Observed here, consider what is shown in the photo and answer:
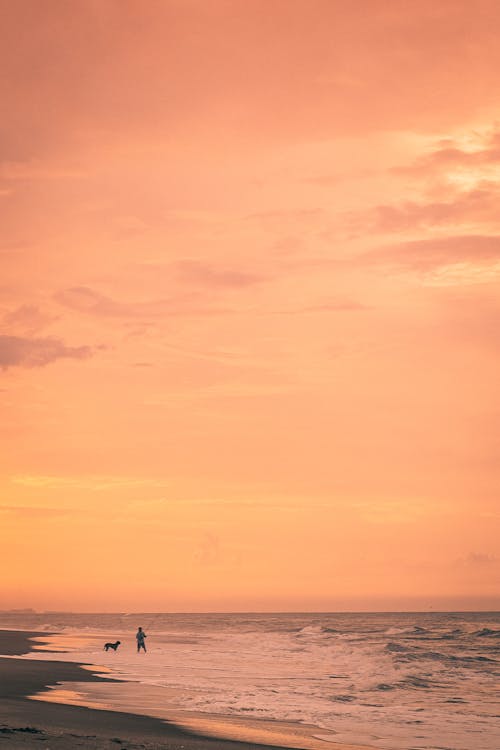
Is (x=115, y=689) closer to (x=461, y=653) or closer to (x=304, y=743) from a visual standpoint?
(x=304, y=743)

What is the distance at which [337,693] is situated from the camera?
93.6 feet

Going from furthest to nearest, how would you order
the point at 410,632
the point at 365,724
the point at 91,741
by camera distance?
A: the point at 410,632
the point at 365,724
the point at 91,741

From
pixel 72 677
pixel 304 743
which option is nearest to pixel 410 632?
pixel 72 677

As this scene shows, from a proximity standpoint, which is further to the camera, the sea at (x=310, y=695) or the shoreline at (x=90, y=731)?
the sea at (x=310, y=695)

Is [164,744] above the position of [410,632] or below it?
above

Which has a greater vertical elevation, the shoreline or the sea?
the shoreline

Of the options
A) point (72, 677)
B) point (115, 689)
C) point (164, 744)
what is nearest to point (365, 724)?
point (164, 744)

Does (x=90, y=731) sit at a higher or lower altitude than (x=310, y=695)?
higher

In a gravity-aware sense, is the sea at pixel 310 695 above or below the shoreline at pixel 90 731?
below

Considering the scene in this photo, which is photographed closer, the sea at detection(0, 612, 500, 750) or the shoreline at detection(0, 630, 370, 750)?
the shoreline at detection(0, 630, 370, 750)

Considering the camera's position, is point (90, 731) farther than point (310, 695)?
No

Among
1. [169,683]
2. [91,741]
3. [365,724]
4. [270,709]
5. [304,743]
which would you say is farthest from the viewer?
[169,683]

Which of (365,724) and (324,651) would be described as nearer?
(365,724)

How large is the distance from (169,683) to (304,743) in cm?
1442
